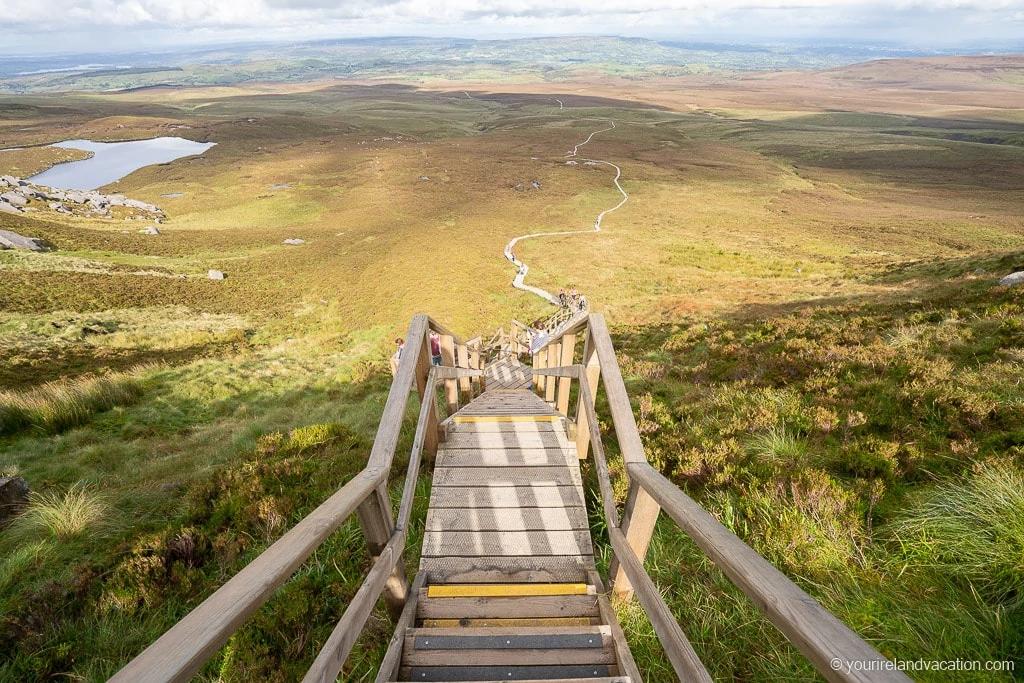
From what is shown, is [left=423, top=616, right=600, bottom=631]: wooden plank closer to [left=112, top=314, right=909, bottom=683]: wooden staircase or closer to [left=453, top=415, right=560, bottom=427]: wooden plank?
[left=112, top=314, right=909, bottom=683]: wooden staircase

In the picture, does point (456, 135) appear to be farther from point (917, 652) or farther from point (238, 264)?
point (917, 652)

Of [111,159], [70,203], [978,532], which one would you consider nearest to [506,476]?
[978,532]

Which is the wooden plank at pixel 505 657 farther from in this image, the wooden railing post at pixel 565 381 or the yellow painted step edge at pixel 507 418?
the wooden railing post at pixel 565 381

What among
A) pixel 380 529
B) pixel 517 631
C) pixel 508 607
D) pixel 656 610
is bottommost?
pixel 508 607

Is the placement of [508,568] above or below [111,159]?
below

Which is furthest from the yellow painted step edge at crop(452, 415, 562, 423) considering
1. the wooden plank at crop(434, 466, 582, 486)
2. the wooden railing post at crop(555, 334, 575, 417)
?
the wooden plank at crop(434, 466, 582, 486)

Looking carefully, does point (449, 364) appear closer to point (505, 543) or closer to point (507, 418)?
point (507, 418)
